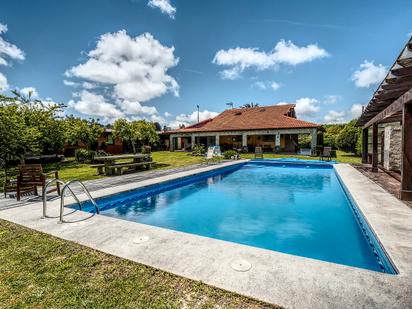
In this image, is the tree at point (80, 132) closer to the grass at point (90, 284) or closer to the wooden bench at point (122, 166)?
the wooden bench at point (122, 166)

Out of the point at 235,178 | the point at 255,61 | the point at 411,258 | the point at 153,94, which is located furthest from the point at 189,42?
the point at 411,258

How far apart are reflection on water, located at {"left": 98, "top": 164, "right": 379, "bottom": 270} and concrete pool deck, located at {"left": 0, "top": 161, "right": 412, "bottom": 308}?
79 cm

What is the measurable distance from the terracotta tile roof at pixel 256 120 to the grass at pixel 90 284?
813 inches

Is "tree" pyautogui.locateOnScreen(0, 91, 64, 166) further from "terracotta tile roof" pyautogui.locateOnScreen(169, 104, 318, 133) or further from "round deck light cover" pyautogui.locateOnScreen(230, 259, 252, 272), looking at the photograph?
"terracotta tile roof" pyautogui.locateOnScreen(169, 104, 318, 133)

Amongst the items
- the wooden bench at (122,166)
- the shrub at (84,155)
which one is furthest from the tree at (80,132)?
the wooden bench at (122,166)

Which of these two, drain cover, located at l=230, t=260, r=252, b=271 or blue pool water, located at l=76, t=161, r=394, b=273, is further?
blue pool water, located at l=76, t=161, r=394, b=273

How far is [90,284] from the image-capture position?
2.44 meters

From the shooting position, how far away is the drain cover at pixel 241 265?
2.62 metres

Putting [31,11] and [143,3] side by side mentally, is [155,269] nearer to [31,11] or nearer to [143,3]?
[143,3]

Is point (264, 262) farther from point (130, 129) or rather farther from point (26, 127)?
point (130, 129)

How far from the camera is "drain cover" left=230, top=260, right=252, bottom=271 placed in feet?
8.61

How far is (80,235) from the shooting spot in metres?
3.74

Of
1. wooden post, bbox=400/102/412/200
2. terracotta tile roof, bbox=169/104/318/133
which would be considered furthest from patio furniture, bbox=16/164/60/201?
terracotta tile roof, bbox=169/104/318/133

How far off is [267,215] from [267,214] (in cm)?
9
